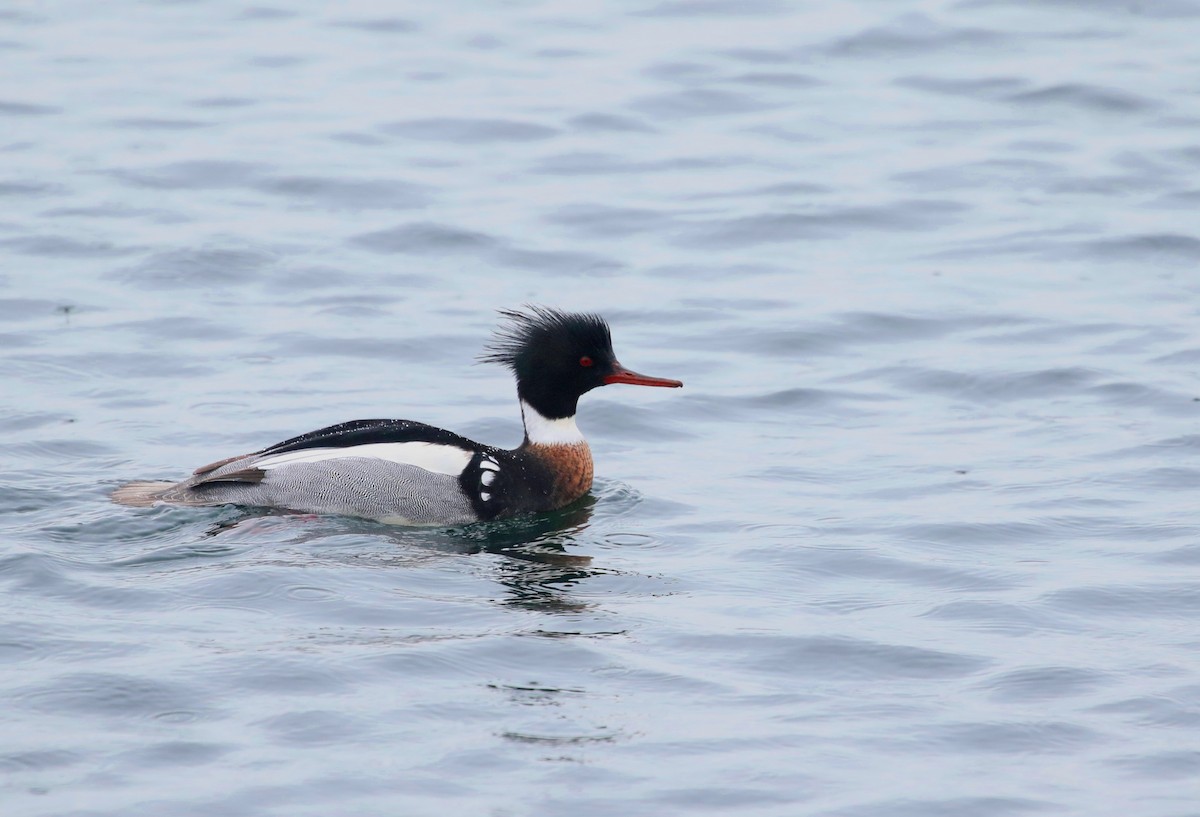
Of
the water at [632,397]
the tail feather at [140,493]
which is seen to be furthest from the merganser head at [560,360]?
the tail feather at [140,493]

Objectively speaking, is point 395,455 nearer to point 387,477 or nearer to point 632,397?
point 387,477

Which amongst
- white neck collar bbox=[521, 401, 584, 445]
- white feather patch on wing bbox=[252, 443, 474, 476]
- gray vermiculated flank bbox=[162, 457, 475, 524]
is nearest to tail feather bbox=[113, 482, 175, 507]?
gray vermiculated flank bbox=[162, 457, 475, 524]

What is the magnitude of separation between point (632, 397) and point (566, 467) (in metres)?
2.37

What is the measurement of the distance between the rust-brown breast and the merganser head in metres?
0.21

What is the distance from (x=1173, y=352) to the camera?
1310 cm

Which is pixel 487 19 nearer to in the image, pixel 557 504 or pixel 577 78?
pixel 577 78

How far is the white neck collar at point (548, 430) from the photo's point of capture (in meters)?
10.6

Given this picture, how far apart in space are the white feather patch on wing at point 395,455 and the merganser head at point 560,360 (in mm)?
678

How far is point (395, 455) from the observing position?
10.1 meters

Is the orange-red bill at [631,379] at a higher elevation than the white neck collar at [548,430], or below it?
higher

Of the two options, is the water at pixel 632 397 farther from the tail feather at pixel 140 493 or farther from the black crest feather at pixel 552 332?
the black crest feather at pixel 552 332

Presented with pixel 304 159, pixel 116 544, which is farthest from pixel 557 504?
pixel 304 159

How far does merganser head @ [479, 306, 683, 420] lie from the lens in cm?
1051

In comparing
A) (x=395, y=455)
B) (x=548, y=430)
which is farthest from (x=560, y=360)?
(x=395, y=455)
